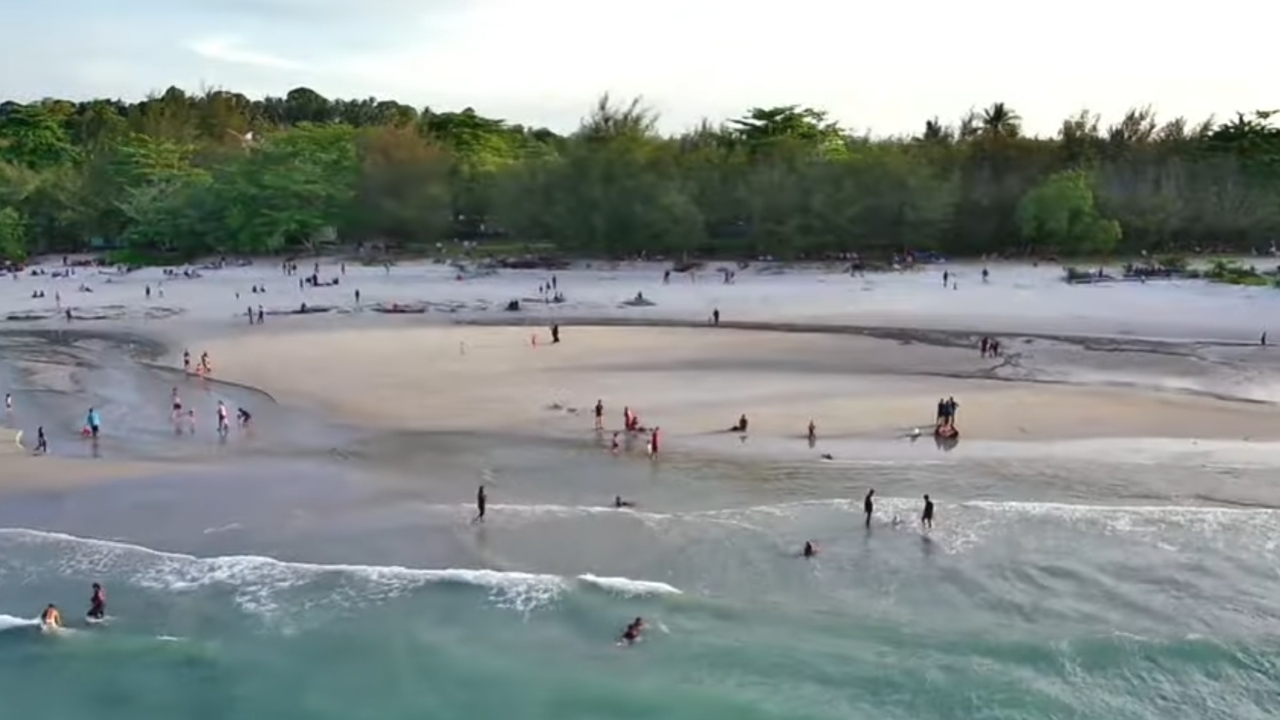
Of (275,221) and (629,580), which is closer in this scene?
(629,580)

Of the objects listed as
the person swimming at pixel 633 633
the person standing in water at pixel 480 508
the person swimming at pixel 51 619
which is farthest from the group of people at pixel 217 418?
the person swimming at pixel 633 633

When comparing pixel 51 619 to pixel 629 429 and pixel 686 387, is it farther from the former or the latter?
pixel 686 387

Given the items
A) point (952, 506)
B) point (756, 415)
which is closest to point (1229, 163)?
point (756, 415)

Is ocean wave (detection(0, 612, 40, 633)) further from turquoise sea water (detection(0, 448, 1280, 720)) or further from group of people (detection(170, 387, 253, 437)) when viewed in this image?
group of people (detection(170, 387, 253, 437))

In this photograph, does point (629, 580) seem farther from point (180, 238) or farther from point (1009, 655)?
point (180, 238)

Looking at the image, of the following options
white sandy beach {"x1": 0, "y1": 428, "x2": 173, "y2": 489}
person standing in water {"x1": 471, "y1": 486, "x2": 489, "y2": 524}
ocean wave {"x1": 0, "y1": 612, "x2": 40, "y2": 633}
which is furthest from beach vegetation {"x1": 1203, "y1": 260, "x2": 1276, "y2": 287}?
ocean wave {"x1": 0, "y1": 612, "x2": 40, "y2": 633}

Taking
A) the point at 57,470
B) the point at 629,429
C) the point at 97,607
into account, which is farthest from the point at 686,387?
the point at 97,607

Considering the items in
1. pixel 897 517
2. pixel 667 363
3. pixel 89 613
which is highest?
pixel 667 363
